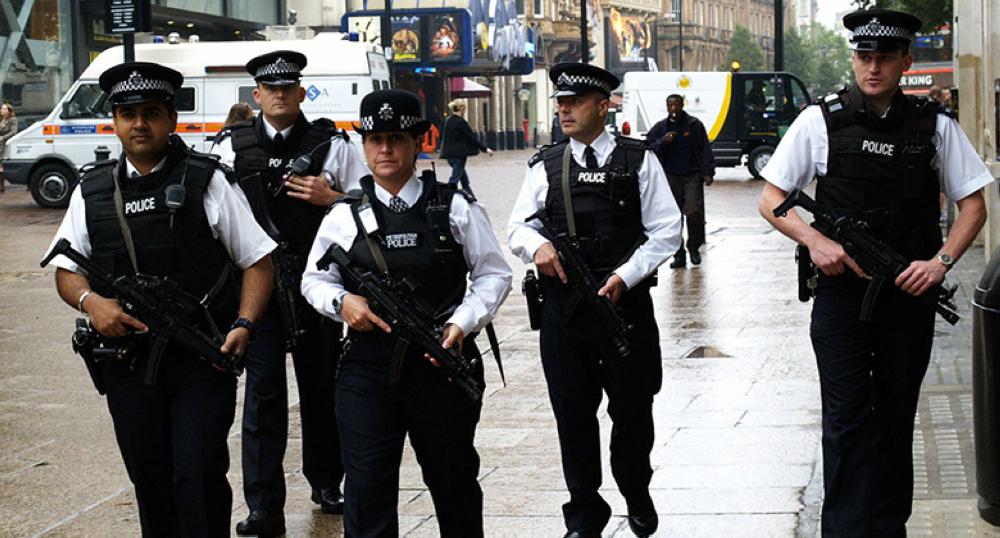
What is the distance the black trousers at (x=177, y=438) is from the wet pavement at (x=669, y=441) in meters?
1.45

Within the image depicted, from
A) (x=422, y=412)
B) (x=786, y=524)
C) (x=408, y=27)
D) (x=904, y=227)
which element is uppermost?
(x=408, y=27)

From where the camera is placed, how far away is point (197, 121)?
1085 inches

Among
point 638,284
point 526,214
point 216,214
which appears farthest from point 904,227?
point 216,214

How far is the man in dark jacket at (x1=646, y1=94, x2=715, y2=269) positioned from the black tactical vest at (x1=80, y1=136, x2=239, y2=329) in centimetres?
1195

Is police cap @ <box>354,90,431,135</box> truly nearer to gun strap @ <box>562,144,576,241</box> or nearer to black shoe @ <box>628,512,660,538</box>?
gun strap @ <box>562,144,576,241</box>

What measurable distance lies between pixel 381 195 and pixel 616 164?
1309 mm

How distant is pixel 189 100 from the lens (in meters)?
27.5

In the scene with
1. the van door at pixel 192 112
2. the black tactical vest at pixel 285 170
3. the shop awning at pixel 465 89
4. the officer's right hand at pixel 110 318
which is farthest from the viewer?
the shop awning at pixel 465 89

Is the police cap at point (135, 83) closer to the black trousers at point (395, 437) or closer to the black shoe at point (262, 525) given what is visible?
the black trousers at point (395, 437)

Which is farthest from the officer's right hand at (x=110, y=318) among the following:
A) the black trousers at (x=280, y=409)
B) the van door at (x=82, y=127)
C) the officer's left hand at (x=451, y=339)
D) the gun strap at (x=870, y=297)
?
the van door at (x=82, y=127)

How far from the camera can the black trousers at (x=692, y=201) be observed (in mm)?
16891

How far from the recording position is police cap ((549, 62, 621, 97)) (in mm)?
6160

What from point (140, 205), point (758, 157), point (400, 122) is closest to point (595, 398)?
point (400, 122)

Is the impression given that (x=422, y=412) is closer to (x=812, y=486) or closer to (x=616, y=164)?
(x=616, y=164)
